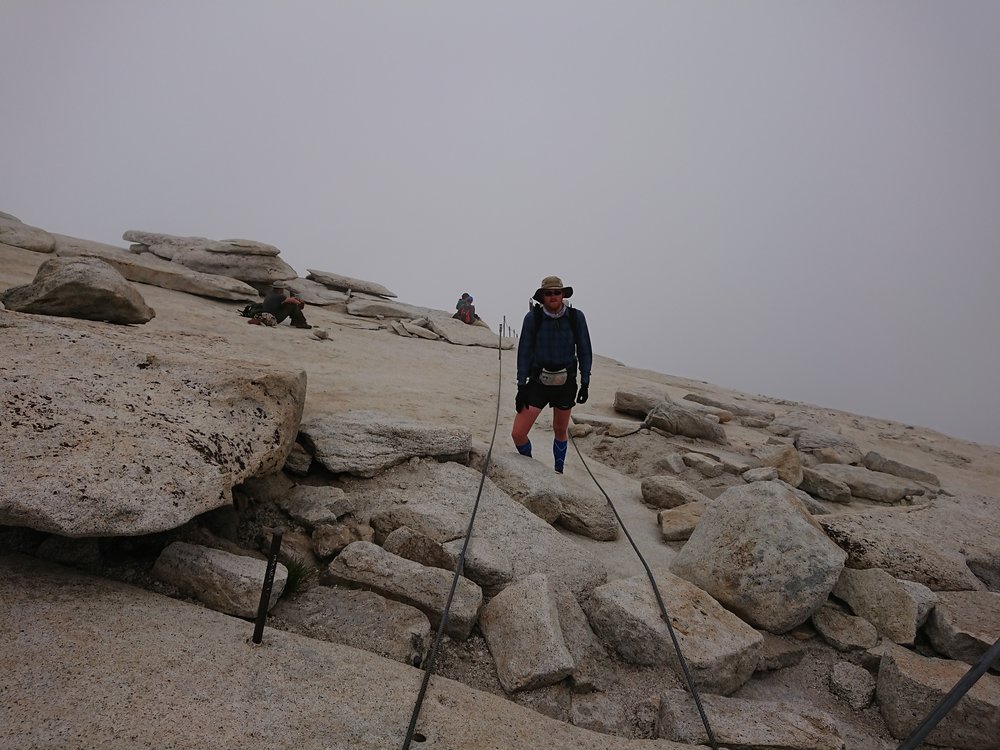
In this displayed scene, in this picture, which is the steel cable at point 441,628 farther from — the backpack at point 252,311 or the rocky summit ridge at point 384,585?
the backpack at point 252,311

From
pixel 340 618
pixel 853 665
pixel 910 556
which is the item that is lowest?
pixel 340 618

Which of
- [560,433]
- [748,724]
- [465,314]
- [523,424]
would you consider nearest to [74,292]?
[523,424]

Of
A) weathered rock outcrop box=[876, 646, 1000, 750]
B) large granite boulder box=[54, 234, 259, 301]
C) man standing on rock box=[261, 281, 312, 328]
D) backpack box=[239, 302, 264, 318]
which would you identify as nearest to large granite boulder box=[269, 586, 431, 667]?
weathered rock outcrop box=[876, 646, 1000, 750]

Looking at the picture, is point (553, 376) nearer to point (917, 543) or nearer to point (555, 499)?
point (555, 499)

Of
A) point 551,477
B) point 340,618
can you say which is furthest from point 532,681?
point 551,477

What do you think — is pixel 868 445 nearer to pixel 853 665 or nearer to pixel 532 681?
pixel 853 665

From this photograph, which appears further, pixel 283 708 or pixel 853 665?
pixel 853 665

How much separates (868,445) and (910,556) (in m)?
11.7

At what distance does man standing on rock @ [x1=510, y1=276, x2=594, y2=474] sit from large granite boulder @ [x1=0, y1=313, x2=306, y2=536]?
8.77ft

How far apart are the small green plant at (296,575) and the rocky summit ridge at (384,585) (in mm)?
22

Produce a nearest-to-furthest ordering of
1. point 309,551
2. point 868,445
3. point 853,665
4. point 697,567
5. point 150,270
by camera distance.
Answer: point 853,665 < point 309,551 < point 697,567 < point 868,445 < point 150,270

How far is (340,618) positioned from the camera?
3.27 meters

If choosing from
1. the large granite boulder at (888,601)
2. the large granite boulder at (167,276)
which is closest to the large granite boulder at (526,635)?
the large granite boulder at (888,601)

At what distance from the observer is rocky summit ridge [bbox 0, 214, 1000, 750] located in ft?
7.86
